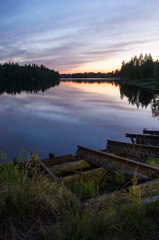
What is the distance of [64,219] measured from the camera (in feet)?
10.1

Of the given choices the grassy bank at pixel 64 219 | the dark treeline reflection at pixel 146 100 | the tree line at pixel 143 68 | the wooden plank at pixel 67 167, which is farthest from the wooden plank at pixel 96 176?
the tree line at pixel 143 68

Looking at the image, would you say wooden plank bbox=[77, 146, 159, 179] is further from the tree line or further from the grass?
the tree line

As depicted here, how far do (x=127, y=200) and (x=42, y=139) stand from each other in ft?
50.0

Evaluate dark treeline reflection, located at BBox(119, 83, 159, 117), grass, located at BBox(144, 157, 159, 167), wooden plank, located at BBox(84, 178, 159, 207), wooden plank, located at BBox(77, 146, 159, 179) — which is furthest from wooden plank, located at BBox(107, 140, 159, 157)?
dark treeline reflection, located at BBox(119, 83, 159, 117)

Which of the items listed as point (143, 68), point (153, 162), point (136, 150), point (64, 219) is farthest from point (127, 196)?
point (143, 68)

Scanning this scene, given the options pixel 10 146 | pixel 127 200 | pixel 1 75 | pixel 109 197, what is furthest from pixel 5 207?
pixel 1 75

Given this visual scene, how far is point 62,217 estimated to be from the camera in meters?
3.24

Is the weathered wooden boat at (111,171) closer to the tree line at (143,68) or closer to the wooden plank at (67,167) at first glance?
the wooden plank at (67,167)

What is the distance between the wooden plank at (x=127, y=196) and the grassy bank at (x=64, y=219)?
0.14m

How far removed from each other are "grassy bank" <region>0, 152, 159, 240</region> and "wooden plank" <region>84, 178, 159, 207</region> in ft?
0.46

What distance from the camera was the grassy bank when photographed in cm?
279

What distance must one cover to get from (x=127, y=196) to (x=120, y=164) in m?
2.21

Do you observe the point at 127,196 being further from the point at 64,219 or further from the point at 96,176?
the point at 96,176

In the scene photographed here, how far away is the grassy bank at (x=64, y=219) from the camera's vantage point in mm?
2787
